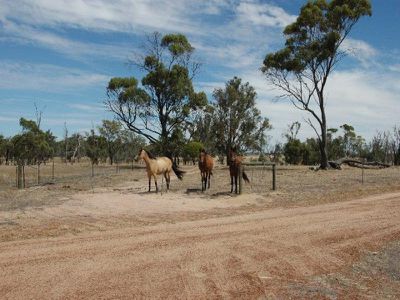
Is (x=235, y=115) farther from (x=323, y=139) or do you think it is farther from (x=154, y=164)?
(x=154, y=164)

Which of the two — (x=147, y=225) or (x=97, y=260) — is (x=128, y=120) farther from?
(x=97, y=260)

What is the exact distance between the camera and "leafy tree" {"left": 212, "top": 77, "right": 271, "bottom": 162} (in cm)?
5425

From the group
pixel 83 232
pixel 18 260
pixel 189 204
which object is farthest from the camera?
pixel 189 204

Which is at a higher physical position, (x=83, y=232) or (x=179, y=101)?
(x=179, y=101)

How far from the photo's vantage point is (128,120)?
50.2 m

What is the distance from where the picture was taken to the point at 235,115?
2156 inches

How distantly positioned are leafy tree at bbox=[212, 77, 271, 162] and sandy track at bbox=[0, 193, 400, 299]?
41459 mm

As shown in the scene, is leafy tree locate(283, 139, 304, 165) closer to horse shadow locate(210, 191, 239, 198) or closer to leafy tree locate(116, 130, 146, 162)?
leafy tree locate(116, 130, 146, 162)

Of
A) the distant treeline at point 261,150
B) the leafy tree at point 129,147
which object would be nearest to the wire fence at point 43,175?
the distant treeline at point 261,150

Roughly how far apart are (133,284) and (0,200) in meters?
13.6

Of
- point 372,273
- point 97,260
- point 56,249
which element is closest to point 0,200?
point 56,249

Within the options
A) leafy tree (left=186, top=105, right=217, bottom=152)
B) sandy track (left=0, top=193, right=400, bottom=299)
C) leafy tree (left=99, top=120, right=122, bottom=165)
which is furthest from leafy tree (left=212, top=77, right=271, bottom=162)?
sandy track (left=0, top=193, right=400, bottom=299)

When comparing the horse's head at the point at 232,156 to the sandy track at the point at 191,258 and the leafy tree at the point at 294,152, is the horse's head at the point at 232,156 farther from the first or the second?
the leafy tree at the point at 294,152

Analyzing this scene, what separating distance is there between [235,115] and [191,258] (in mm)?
46346
